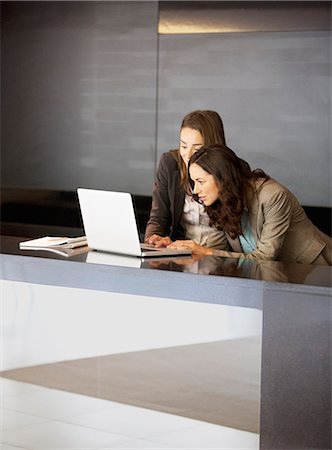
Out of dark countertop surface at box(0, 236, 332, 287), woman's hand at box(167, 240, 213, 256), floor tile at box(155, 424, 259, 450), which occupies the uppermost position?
woman's hand at box(167, 240, 213, 256)

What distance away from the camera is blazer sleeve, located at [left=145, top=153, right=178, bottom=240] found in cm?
429

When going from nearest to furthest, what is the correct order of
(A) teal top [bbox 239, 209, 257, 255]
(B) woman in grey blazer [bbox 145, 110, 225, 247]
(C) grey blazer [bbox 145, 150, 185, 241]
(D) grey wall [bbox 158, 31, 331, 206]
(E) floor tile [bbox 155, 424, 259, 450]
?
(E) floor tile [bbox 155, 424, 259, 450], (A) teal top [bbox 239, 209, 257, 255], (B) woman in grey blazer [bbox 145, 110, 225, 247], (C) grey blazer [bbox 145, 150, 185, 241], (D) grey wall [bbox 158, 31, 331, 206]

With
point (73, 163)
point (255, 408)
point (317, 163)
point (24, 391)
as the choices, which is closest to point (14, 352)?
point (24, 391)

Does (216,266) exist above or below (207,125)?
below

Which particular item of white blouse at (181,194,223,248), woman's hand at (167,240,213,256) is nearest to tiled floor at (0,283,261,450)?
woman's hand at (167,240,213,256)

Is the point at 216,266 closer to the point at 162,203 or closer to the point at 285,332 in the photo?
the point at 285,332

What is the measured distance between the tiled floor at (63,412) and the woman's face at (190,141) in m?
1.09

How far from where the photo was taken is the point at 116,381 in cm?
327

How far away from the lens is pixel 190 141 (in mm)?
4109

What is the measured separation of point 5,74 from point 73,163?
85 centimetres

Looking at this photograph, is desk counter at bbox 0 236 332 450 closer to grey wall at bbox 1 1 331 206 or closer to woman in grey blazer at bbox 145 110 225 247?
woman in grey blazer at bbox 145 110 225 247

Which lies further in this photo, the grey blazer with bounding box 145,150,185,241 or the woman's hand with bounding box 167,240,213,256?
the grey blazer with bounding box 145,150,185,241

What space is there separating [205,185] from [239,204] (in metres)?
0.16

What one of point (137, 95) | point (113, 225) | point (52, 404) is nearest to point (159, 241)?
point (113, 225)
